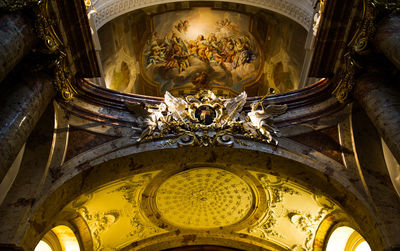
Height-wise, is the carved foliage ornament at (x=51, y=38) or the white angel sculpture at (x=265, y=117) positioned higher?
the white angel sculpture at (x=265, y=117)

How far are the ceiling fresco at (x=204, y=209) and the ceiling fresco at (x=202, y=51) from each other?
356cm

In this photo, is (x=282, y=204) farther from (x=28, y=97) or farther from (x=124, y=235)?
(x=28, y=97)

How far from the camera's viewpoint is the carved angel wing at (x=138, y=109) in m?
A: 8.20

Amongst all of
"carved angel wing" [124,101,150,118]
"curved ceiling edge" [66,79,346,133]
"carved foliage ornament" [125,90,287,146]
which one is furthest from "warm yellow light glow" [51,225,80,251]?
"carved angel wing" [124,101,150,118]

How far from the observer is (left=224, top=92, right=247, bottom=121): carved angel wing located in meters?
8.30

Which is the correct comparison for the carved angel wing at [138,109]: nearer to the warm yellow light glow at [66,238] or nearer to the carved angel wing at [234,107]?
the carved angel wing at [234,107]

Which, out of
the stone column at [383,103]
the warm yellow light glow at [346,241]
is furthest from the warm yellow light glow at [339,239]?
the stone column at [383,103]

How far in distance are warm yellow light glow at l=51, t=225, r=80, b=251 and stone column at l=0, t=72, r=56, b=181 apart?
10.7 feet

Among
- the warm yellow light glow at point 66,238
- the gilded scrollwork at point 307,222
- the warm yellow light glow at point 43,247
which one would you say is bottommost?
the warm yellow light glow at point 43,247

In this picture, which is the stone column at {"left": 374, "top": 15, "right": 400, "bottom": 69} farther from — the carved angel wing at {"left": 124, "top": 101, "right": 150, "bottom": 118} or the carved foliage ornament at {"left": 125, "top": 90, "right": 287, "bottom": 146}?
the carved angel wing at {"left": 124, "top": 101, "right": 150, "bottom": 118}

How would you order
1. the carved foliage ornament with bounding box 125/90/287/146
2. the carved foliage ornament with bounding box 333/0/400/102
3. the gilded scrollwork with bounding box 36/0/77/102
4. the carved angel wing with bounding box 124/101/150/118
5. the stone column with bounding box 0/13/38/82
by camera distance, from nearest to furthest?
the stone column with bounding box 0/13/38/82, the carved foliage ornament with bounding box 333/0/400/102, the gilded scrollwork with bounding box 36/0/77/102, the carved foliage ornament with bounding box 125/90/287/146, the carved angel wing with bounding box 124/101/150/118

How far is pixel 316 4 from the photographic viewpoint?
8320 mm

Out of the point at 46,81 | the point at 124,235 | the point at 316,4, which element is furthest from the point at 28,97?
the point at 316,4

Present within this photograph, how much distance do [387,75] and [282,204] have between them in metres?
3.87
